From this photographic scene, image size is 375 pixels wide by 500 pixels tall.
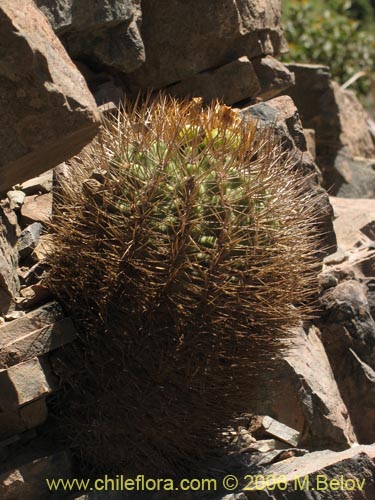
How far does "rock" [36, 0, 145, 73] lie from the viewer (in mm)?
4559

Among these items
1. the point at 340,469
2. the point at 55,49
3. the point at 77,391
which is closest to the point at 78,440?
the point at 77,391

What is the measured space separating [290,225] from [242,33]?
6.51 feet

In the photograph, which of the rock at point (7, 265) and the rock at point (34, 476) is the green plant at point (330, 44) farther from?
the rock at point (34, 476)

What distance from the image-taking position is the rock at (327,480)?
12.4 ft

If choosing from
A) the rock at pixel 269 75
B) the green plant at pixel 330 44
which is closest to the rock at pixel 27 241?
the rock at pixel 269 75

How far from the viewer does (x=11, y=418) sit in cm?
361

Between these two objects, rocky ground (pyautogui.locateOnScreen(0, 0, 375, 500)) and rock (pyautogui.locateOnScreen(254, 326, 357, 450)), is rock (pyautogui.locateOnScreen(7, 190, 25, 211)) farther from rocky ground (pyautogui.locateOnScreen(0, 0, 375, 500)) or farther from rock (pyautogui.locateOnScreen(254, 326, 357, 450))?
rock (pyautogui.locateOnScreen(254, 326, 357, 450))

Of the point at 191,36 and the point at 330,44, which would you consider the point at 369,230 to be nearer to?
the point at 191,36

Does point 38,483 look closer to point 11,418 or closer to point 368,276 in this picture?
point 11,418

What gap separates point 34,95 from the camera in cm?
302

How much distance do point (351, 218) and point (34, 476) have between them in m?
3.10

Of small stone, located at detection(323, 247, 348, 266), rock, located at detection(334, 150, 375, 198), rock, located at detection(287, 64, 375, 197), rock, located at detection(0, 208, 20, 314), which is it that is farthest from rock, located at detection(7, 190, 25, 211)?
rock, located at detection(334, 150, 375, 198)

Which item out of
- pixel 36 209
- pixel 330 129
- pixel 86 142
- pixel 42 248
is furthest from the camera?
pixel 330 129

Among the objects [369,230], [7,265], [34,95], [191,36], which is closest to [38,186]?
[7,265]
